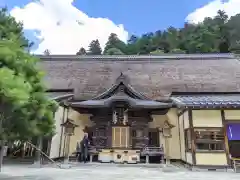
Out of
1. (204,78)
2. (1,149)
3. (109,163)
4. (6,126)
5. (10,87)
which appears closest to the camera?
(10,87)

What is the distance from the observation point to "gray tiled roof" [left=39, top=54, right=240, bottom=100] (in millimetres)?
14141

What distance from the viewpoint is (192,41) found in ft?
146

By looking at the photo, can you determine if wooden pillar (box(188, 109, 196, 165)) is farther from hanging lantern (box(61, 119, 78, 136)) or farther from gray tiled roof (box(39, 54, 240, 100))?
hanging lantern (box(61, 119, 78, 136))

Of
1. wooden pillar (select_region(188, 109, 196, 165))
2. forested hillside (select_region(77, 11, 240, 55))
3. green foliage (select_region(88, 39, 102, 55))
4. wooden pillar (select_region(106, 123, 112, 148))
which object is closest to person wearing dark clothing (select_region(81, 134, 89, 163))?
wooden pillar (select_region(106, 123, 112, 148))

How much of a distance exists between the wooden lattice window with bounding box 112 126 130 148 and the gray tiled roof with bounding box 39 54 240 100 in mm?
2517

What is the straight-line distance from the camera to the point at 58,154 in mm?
12281

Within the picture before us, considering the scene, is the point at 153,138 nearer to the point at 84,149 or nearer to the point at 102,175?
the point at 84,149

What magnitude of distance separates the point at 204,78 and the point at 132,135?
5.83 m

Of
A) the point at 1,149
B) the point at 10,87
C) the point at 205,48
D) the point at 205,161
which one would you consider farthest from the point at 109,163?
the point at 205,48

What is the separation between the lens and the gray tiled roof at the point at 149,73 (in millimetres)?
14141

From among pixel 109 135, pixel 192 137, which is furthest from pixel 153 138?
pixel 192 137

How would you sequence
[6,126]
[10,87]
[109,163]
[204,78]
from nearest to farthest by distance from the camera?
[10,87], [6,126], [109,163], [204,78]

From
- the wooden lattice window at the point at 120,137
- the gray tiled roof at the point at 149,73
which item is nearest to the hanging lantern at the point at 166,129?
the gray tiled roof at the point at 149,73

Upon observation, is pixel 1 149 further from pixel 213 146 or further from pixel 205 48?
pixel 205 48
